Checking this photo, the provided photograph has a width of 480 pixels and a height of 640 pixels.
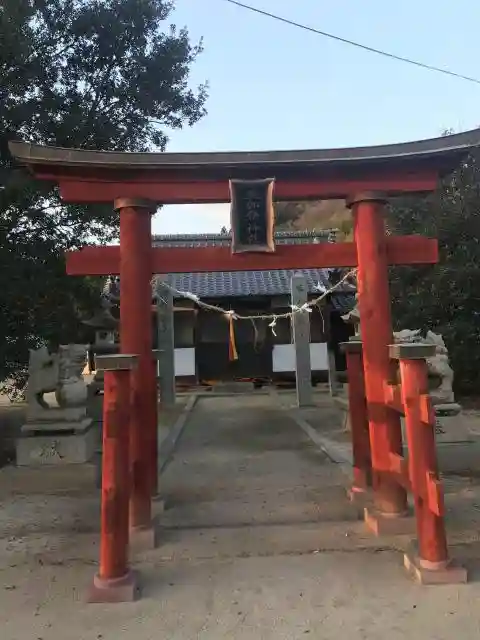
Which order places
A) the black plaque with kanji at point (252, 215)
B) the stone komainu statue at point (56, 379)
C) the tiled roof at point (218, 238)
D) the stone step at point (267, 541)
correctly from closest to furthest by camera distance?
the stone step at point (267, 541), the black plaque with kanji at point (252, 215), the stone komainu statue at point (56, 379), the tiled roof at point (218, 238)

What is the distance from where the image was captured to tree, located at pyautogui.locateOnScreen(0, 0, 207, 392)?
682 cm

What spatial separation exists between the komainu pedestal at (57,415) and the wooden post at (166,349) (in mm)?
6232

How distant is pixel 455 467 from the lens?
22.1 ft

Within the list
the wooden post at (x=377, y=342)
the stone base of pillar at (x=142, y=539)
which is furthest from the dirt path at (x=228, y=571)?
the wooden post at (x=377, y=342)

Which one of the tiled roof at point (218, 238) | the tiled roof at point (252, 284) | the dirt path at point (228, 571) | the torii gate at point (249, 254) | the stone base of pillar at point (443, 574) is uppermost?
the tiled roof at point (218, 238)

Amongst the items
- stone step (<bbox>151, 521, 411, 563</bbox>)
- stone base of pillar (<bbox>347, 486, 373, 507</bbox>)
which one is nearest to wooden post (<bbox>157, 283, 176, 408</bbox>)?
stone base of pillar (<bbox>347, 486, 373, 507</bbox>)

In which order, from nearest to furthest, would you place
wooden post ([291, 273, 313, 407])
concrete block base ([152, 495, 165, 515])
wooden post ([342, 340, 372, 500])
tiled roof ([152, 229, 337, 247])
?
concrete block base ([152, 495, 165, 515]), wooden post ([342, 340, 372, 500]), wooden post ([291, 273, 313, 407]), tiled roof ([152, 229, 337, 247])

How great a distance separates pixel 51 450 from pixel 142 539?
9.17ft

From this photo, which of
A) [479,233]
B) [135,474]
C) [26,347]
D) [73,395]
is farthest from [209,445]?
[479,233]

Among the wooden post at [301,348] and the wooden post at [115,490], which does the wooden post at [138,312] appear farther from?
the wooden post at [301,348]

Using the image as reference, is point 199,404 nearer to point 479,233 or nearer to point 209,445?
point 209,445

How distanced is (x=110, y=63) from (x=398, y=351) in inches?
254

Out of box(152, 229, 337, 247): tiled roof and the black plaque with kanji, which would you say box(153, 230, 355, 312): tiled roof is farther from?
the black plaque with kanji

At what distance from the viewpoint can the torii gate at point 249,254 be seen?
4578 mm
